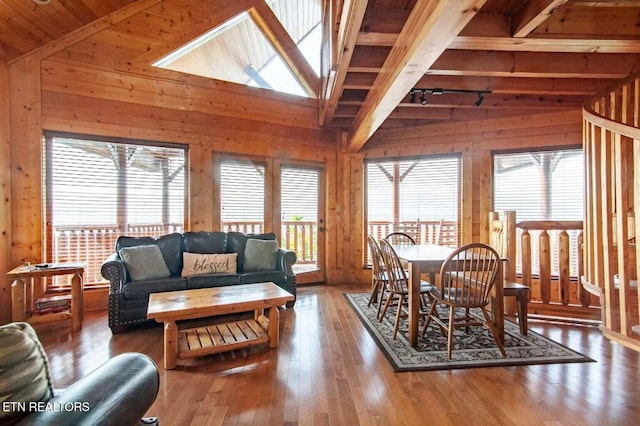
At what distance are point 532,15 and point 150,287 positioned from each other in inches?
159

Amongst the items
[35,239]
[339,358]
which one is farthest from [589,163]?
[35,239]

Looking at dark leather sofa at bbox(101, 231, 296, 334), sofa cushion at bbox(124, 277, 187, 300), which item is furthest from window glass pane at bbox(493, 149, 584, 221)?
sofa cushion at bbox(124, 277, 187, 300)

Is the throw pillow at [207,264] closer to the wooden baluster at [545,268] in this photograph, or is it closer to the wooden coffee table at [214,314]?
the wooden coffee table at [214,314]

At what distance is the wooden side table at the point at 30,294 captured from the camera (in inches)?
111

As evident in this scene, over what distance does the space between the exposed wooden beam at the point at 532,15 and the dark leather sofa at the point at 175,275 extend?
3.13m

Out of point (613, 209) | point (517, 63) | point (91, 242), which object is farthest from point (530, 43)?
point (91, 242)

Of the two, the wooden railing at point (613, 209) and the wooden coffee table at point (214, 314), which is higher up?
the wooden railing at point (613, 209)

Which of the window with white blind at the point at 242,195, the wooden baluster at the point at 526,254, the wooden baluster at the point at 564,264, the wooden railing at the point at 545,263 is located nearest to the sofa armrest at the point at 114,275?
the window with white blind at the point at 242,195

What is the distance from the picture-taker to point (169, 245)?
3.62 metres

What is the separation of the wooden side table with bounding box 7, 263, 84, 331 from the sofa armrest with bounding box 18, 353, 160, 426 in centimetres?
259

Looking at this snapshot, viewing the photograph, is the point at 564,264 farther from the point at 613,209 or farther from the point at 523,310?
the point at 613,209

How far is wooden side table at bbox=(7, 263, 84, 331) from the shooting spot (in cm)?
283

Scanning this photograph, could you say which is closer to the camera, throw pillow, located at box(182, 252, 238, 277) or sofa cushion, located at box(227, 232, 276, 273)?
throw pillow, located at box(182, 252, 238, 277)

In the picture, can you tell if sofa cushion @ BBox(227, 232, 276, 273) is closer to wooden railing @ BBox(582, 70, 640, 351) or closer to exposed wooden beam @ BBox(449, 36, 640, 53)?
exposed wooden beam @ BBox(449, 36, 640, 53)
